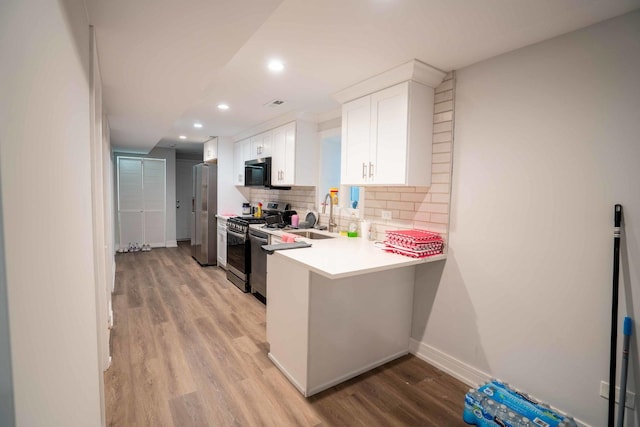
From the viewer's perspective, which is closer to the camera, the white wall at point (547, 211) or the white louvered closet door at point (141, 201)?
the white wall at point (547, 211)

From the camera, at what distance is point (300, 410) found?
6.52 ft

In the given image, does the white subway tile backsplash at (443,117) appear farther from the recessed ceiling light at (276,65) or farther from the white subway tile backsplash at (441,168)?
the recessed ceiling light at (276,65)

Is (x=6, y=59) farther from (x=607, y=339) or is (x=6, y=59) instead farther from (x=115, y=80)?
(x=607, y=339)

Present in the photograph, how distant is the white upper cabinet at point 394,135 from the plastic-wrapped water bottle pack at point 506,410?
1.51 meters

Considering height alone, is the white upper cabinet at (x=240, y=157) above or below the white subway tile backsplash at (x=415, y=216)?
above

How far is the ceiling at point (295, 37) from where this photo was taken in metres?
1.37

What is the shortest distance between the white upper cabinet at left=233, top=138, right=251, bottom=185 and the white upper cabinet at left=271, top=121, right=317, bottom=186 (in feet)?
3.76

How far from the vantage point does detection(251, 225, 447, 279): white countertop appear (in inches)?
74.5

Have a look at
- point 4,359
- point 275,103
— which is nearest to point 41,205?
point 4,359

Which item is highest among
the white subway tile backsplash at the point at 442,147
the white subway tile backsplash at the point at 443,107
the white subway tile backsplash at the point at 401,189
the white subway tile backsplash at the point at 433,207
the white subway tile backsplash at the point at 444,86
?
the white subway tile backsplash at the point at 444,86

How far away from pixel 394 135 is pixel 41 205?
2282mm

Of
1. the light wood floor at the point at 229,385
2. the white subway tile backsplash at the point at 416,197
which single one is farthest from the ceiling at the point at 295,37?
the light wood floor at the point at 229,385

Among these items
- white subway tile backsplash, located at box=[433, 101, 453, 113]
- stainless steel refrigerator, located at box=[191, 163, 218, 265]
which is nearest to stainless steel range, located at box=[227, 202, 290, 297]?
stainless steel refrigerator, located at box=[191, 163, 218, 265]

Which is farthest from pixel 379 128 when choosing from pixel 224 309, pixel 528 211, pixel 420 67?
pixel 224 309
